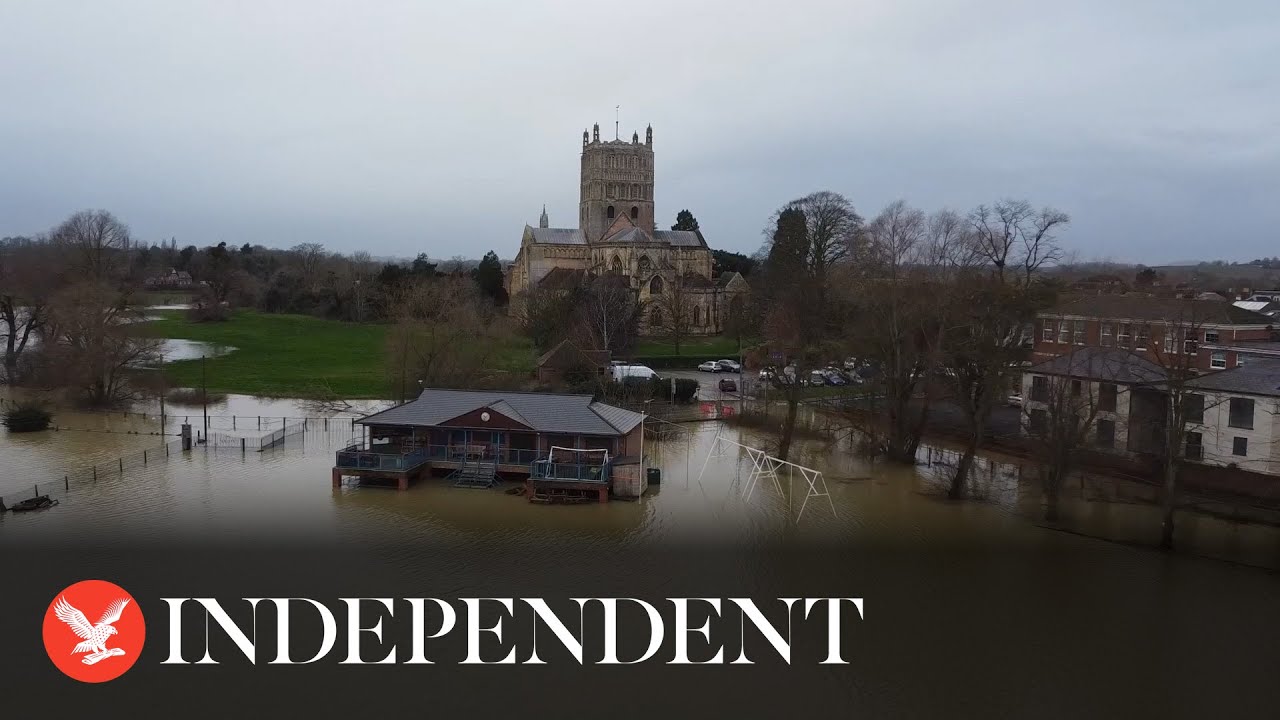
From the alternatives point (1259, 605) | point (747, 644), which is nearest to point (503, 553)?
point (747, 644)

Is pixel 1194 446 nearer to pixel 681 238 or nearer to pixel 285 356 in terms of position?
pixel 285 356

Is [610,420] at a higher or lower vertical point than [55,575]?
higher

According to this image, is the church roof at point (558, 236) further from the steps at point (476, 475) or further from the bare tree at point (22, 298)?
the steps at point (476, 475)

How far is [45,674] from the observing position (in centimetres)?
1354

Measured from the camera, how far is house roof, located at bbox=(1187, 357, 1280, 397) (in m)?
24.7

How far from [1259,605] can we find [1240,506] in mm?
6436

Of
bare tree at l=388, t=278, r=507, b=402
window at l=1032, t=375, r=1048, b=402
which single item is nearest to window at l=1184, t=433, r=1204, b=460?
window at l=1032, t=375, r=1048, b=402

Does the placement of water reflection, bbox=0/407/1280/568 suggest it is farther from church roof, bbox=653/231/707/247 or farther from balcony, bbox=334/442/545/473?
church roof, bbox=653/231/707/247

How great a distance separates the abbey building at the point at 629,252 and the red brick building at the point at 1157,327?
99.3 feet

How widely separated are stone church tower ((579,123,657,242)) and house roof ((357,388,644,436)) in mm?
58556

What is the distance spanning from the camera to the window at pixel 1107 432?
27.5 m

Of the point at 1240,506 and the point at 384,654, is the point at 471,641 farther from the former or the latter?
the point at 1240,506
